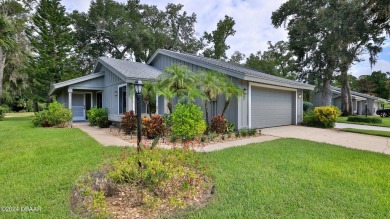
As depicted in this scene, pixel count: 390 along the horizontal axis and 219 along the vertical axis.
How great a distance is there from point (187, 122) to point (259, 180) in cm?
382

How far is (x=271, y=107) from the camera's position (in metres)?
11.7

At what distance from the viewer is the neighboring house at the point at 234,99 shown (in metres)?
9.81

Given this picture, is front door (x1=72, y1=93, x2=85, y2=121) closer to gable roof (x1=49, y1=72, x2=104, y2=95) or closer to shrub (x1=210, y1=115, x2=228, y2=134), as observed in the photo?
gable roof (x1=49, y1=72, x2=104, y2=95)

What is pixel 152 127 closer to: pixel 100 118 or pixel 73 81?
pixel 100 118

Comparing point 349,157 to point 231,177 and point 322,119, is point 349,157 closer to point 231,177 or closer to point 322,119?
point 231,177

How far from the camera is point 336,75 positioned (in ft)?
64.4

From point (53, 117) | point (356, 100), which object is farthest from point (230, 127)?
point (356, 100)

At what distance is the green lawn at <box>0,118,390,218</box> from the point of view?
2.90 meters

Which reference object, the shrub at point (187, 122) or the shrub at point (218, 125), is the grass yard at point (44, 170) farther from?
the shrub at point (218, 125)

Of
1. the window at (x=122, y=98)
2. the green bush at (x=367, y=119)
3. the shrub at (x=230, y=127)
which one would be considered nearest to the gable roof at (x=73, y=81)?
the window at (x=122, y=98)

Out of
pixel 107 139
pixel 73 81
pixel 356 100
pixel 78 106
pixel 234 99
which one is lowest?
pixel 107 139

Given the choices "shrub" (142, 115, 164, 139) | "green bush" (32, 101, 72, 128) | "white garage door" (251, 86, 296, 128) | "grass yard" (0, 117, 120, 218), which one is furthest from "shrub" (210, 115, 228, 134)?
"green bush" (32, 101, 72, 128)

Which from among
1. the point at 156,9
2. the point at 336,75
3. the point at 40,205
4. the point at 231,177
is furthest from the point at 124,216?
the point at 156,9

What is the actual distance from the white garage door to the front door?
12776 mm
